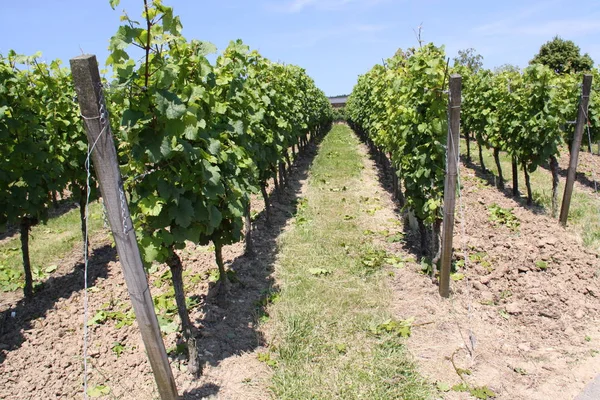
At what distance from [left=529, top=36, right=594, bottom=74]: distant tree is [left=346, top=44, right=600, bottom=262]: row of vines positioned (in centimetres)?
3183

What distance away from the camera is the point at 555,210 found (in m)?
8.34

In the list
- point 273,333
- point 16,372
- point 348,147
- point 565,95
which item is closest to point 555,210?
point 565,95

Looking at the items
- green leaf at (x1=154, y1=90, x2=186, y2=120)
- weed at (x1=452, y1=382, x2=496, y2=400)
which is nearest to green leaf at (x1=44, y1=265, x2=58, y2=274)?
green leaf at (x1=154, y1=90, x2=186, y2=120)

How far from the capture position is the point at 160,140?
132 inches

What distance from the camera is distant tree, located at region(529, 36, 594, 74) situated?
39.5 m

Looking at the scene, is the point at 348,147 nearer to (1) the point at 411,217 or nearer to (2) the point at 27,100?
(1) the point at 411,217

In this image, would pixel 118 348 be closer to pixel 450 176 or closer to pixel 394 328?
Result: pixel 394 328

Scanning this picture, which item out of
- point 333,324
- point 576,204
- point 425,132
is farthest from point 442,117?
point 576,204

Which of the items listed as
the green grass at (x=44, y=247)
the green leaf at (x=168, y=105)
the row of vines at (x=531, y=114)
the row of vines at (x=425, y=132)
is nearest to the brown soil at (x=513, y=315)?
the row of vines at (x=425, y=132)

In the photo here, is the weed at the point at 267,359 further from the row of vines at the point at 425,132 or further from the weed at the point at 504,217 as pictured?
the weed at the point at 504,217

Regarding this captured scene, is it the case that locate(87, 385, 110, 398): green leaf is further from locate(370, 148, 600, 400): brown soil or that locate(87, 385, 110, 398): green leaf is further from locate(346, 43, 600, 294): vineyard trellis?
locate(346, 43, 600, 294): vineyard trellis

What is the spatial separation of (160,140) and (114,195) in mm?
642

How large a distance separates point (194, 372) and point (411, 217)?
4.90 meters

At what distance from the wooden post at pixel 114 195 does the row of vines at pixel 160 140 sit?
1.03 ft
